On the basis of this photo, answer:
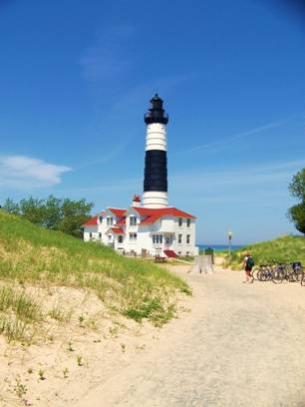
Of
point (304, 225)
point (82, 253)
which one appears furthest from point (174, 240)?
point (82, 253)

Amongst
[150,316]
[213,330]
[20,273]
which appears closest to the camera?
[213,330]

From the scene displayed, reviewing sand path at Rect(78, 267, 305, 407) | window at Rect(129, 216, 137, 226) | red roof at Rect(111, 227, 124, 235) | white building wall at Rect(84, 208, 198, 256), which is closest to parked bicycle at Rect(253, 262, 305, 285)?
sand path at Rect(78, 267, 305, 407)

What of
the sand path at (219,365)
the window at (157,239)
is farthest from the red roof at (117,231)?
the sand path at (219,365)

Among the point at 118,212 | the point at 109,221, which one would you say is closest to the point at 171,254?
the point at 118,212

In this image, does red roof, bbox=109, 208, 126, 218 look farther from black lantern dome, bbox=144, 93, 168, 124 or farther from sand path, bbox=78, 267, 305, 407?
sand path, bbox=78, 267, 305, 407

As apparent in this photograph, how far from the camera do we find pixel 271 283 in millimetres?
28703

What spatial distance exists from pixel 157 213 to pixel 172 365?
52.1m

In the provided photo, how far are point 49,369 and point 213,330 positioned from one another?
618 cm

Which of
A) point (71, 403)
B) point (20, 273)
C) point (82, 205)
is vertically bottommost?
point (71, 403)

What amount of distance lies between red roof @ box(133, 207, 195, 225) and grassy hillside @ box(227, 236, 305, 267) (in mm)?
15928

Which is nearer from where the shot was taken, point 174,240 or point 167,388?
point 167,388

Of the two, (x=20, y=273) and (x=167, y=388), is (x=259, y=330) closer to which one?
(x=167, y=388)

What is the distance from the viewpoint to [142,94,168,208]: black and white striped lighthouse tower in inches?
2438

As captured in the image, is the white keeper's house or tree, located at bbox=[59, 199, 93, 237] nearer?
the white keeper's house
